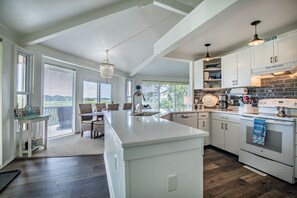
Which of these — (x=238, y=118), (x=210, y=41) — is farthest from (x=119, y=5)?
(x=238, y=118)

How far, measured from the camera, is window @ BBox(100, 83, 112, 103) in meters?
6.09

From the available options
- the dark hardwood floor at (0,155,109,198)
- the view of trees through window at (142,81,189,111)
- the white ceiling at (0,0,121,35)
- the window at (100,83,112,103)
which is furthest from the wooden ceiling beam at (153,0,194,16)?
the view of trees through window at (142,81,189,111)

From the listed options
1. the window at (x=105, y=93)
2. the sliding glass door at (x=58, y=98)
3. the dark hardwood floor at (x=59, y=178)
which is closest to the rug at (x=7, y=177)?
the dark hardwood floor at (x=59, y=178)

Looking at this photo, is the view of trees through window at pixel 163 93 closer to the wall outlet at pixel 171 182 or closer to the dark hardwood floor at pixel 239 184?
the dark hardwood floor at pixel 239 184

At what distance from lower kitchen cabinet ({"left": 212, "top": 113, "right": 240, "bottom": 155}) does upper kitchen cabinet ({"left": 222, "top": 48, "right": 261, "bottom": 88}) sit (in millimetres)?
739

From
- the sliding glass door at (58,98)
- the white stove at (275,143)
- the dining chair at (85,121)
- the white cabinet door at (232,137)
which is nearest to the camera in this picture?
the white stove at (275,143)

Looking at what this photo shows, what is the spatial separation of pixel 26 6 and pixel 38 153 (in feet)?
8.92

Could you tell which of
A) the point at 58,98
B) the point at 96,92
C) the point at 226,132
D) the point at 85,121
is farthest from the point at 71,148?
the point at 226,132

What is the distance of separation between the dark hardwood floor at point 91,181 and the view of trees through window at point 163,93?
479 cm

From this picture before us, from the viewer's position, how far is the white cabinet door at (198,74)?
3756mm

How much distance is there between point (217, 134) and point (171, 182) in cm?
261

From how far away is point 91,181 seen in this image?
2.11 m

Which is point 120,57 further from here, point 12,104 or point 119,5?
point 12,104

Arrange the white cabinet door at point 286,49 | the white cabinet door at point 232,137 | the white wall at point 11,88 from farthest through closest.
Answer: the white cabinet door at point 232,137
the white wall at point 11,88
the white cabinet door at point 286,49
